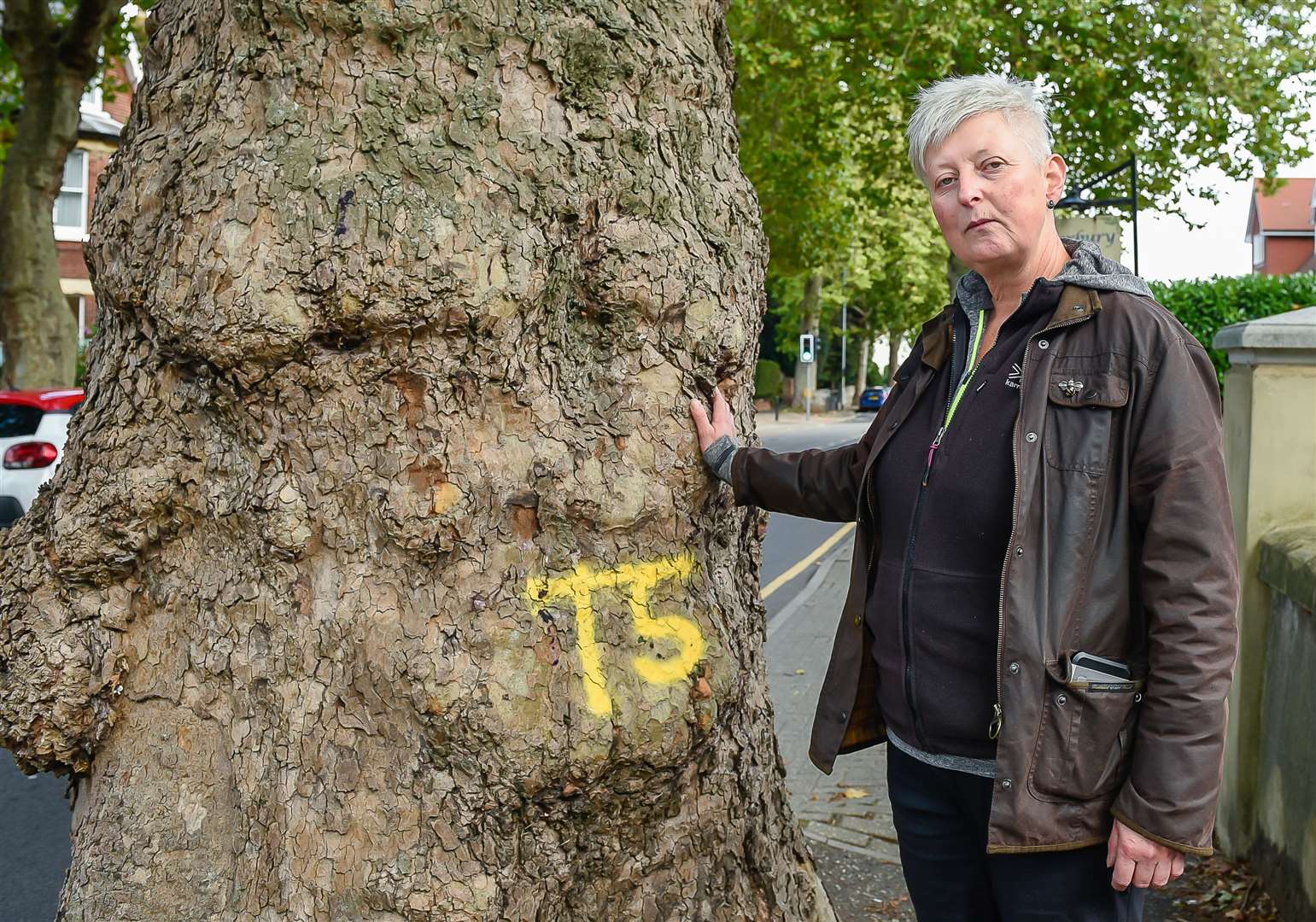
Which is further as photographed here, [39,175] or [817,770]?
[39,175]

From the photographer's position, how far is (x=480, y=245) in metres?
2.29

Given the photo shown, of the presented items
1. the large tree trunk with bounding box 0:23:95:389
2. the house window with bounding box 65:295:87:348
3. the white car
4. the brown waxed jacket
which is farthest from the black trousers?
the house window with bounding box 65:295:87:348

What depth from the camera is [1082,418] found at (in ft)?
6.71

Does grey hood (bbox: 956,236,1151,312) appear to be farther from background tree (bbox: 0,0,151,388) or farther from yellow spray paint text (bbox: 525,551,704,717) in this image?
background tree (bbox: 0,0,151,388)

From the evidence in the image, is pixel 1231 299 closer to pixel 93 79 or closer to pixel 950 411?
pixel 950 411

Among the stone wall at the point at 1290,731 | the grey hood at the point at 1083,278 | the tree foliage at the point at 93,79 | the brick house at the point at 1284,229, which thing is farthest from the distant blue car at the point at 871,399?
the grey hood at the point at 1083,278

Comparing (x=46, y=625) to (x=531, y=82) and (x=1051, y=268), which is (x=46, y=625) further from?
(x=1051, y=268)

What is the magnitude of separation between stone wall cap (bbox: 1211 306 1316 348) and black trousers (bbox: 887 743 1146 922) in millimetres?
2432

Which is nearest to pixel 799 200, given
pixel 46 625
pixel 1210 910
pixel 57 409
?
pixel 57 409

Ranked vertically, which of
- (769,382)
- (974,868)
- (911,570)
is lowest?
(974,868)

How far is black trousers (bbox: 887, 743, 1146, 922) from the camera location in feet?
6.97

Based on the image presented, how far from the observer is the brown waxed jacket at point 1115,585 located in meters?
1.95

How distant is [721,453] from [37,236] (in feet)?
45.4

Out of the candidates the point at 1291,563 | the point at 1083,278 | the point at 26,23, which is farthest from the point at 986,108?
the point at 26,23
